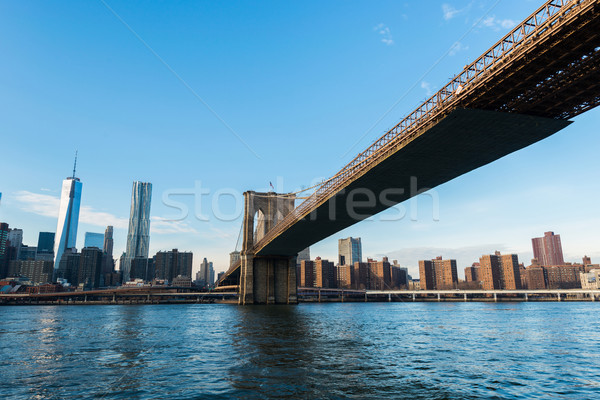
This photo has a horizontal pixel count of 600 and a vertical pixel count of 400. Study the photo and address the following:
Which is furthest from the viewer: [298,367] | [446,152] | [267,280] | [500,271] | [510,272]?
[500,271]

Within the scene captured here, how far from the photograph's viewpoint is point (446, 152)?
103ft

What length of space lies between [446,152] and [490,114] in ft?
23.2

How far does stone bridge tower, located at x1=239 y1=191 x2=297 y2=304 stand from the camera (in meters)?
80.2

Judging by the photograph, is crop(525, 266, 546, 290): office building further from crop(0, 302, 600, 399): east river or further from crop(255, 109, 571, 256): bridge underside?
crop(0, 302, 600, 399): east river

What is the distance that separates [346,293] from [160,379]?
172 m

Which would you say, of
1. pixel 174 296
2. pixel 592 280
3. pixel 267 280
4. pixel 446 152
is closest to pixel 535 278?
pixel 592 280

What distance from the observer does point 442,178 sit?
38.8 metres

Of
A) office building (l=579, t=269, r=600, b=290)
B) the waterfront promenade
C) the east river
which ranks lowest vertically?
the waterfront promenade

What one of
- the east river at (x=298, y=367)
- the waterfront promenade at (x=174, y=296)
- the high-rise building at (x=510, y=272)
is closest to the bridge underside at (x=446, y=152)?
the east river at (x=298, y=367)

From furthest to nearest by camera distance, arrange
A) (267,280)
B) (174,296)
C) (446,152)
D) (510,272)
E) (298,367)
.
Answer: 1. (510,272)
2. (174,296)
3. (267,280)
4. (446,152)
5. (298,367)

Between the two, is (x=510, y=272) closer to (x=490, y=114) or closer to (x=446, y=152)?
(x=446, y=152)

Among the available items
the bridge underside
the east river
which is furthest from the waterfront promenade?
the east river

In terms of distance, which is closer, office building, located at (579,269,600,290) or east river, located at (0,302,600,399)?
east river, located at (0,302,600,399)

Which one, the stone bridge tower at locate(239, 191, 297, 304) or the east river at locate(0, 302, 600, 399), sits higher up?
the stone bridge tower at locate(239, 191, 297, 304)
